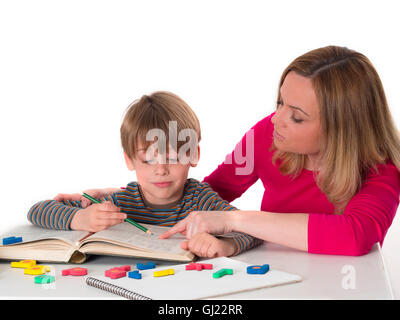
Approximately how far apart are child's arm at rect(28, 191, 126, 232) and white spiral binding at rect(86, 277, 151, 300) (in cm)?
32

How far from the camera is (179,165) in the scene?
1.61m

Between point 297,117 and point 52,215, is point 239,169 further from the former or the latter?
point 52,215

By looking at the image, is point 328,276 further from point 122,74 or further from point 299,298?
point 122,74

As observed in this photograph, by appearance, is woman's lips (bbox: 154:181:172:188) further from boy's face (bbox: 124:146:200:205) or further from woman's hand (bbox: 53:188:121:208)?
woman's hand (bbox: 53:188:121:208)

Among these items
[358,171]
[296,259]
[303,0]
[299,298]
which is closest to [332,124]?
[358,171]

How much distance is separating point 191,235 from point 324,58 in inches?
25.8

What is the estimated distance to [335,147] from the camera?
64.6 inches

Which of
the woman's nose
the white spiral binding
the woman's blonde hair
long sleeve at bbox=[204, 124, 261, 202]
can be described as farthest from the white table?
long sleeve at bbox=[204, 124, 261, 202]

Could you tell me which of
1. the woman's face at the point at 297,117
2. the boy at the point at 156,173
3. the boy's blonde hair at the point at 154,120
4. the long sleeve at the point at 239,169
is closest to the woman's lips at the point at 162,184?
the boy at the point at 156,173

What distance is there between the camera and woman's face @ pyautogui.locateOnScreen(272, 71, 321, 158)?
160 centimetres

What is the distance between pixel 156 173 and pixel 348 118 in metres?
0.56

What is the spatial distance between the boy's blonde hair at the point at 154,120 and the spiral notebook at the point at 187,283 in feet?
1.57

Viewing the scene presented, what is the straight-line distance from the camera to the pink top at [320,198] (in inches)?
55.1
